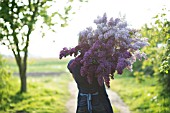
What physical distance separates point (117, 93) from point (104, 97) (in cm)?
1274

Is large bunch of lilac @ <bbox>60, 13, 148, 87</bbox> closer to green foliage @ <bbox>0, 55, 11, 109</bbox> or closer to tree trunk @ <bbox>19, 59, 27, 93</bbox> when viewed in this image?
green foliage @ <bbox>0, 55, 11, 109</bbox>

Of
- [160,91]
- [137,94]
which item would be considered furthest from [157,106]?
[137,94]

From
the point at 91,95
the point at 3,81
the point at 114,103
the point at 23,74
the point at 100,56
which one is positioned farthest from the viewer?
the point at 23,74

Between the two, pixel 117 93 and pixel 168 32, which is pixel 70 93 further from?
pixel 168 32

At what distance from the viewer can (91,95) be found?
222 inches

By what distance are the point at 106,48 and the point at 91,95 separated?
72cm

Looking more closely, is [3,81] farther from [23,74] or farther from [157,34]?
[157,34]

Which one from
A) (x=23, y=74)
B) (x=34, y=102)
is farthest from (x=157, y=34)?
(x=23, y=74)

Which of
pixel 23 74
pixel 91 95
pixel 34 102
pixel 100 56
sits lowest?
pixel 34 102

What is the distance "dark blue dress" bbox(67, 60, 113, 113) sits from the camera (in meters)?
5.63

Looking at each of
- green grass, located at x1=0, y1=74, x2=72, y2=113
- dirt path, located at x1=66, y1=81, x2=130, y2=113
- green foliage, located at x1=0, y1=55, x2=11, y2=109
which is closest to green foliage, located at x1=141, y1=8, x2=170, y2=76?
dirt path, located at x1=66, y1=81, x2=130, y2=113

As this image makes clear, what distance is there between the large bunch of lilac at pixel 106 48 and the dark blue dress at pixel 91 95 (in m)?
0.16

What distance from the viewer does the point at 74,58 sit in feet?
18.6

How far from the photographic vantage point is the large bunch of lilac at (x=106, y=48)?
17.7 feet
